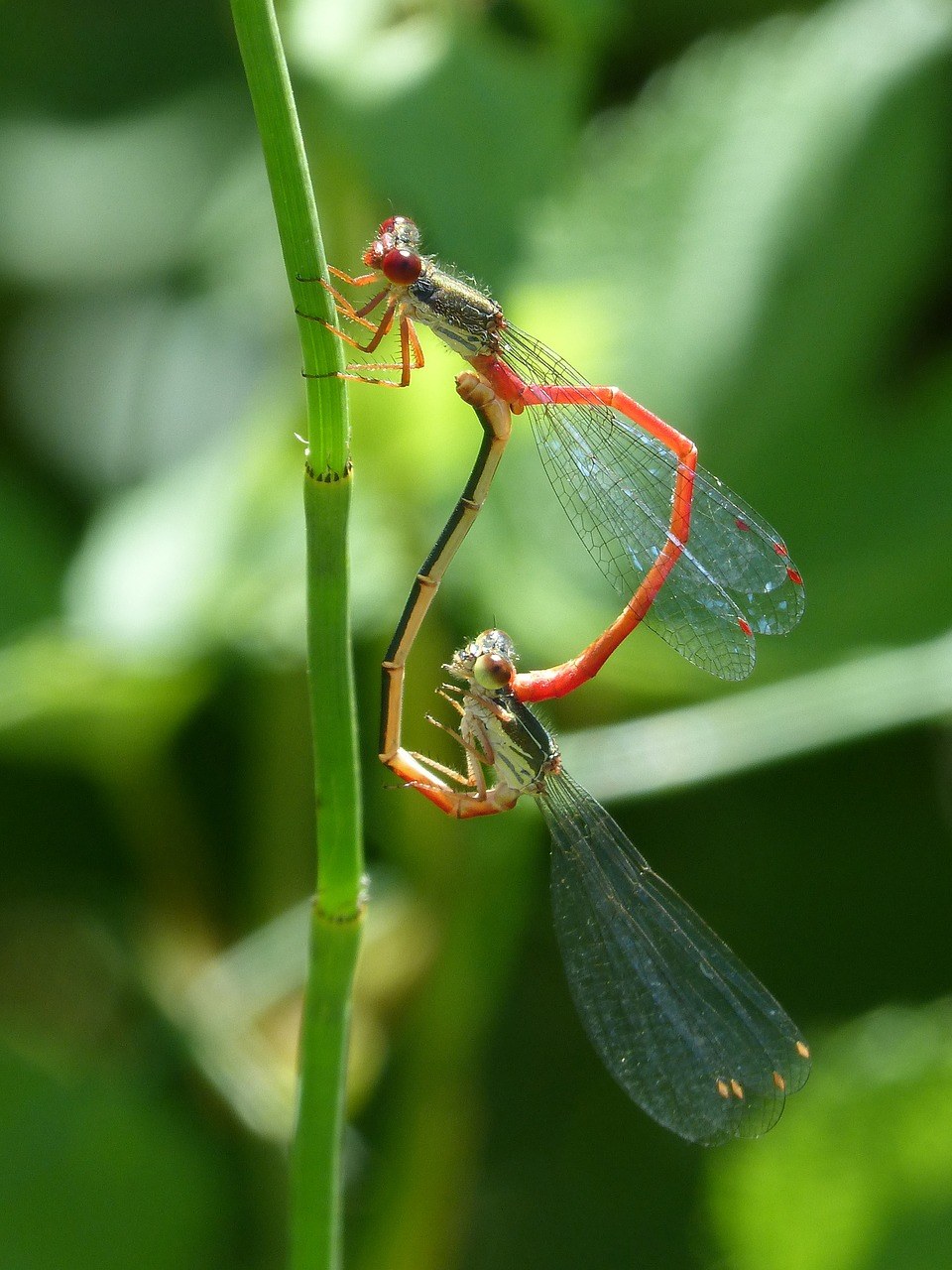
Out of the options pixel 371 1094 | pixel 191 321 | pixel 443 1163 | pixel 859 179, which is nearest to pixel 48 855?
pixel 371 1094

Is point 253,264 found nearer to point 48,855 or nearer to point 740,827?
point 48,855

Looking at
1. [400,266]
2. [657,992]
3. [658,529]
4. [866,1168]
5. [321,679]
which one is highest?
[400,266]

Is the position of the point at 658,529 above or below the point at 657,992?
above

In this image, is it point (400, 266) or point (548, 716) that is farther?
point (548, 716)

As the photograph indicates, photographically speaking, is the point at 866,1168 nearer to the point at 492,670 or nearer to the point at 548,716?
the point at 548,716

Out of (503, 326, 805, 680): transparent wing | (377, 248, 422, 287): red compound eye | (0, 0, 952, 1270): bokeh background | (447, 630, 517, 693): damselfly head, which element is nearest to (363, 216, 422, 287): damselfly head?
(377, 248, 422, 287): red compound eye

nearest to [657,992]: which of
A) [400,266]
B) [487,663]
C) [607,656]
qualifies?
[607,656]
